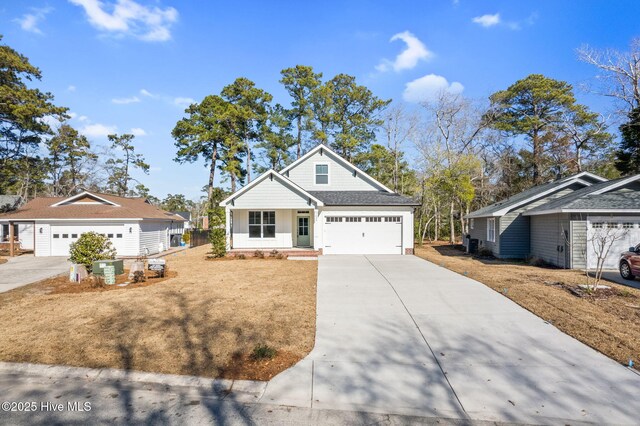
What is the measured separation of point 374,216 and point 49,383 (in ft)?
51.7

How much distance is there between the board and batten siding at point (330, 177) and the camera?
2119 centimetres

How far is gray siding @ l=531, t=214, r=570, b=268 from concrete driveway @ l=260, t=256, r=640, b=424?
25.9 feet

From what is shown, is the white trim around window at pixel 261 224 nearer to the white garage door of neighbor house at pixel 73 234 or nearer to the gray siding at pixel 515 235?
the white garage door of neighbor house at pixel 73 234

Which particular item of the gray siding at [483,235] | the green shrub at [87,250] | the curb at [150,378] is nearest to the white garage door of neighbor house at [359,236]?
the gray siding at [483,235]

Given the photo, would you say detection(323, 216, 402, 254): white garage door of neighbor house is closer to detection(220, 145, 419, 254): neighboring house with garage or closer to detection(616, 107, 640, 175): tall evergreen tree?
detection(220, 145, 419, 254): neighboring house with garage

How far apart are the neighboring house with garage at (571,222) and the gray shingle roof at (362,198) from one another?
487 centimetres

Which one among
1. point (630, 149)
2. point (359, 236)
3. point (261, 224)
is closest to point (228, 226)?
point (261, 224)

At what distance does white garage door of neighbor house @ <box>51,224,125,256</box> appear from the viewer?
18.9 m

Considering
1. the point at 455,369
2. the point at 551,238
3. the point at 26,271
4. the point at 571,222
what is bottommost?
the point at 455,369

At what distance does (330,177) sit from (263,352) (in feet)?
55.5

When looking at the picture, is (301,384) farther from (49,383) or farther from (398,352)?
(49,383)

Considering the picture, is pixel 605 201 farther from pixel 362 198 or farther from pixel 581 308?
pixel 362 198

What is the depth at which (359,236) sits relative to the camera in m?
18.4

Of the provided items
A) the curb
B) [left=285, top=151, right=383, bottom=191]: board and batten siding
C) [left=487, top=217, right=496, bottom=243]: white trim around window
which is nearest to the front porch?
[left=285, top=151, right=383, bottom=191]: board and batten siding
